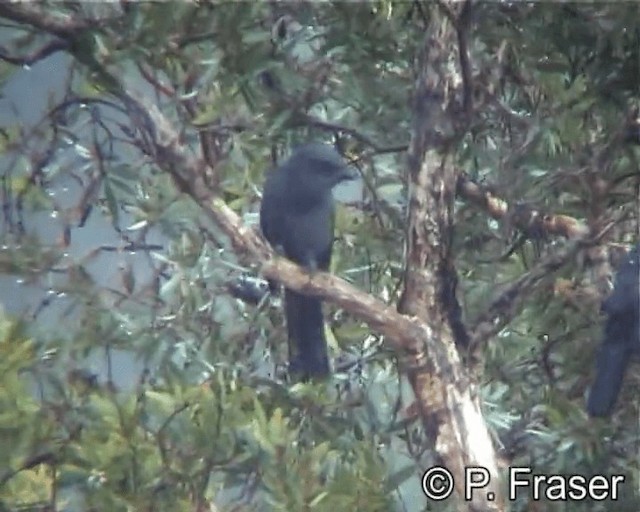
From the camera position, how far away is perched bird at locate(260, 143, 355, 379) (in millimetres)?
1133

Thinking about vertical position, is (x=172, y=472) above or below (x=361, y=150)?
A: below

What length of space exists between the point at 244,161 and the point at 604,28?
0.41m

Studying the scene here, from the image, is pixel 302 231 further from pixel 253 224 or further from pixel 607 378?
pixel 607 378

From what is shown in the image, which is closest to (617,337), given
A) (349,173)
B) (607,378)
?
(607,378)

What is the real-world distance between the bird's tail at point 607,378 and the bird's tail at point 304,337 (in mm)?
297

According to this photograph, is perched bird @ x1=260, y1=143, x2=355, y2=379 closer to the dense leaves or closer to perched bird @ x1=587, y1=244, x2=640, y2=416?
the dense leaves

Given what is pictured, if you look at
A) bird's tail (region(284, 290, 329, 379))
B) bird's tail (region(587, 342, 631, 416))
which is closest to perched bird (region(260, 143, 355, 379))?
bird's tail (region(284, 290, 329, 379))

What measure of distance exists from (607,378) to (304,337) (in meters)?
0.34

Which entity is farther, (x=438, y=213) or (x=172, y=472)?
(x=438, y=213)

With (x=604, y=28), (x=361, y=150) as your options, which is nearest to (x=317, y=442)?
(x=361, y=150)

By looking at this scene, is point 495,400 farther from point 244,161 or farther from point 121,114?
point 121,114

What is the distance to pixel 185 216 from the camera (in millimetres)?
1099

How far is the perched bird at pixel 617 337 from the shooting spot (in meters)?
1.17

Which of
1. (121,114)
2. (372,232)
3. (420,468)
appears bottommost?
(420,468)
